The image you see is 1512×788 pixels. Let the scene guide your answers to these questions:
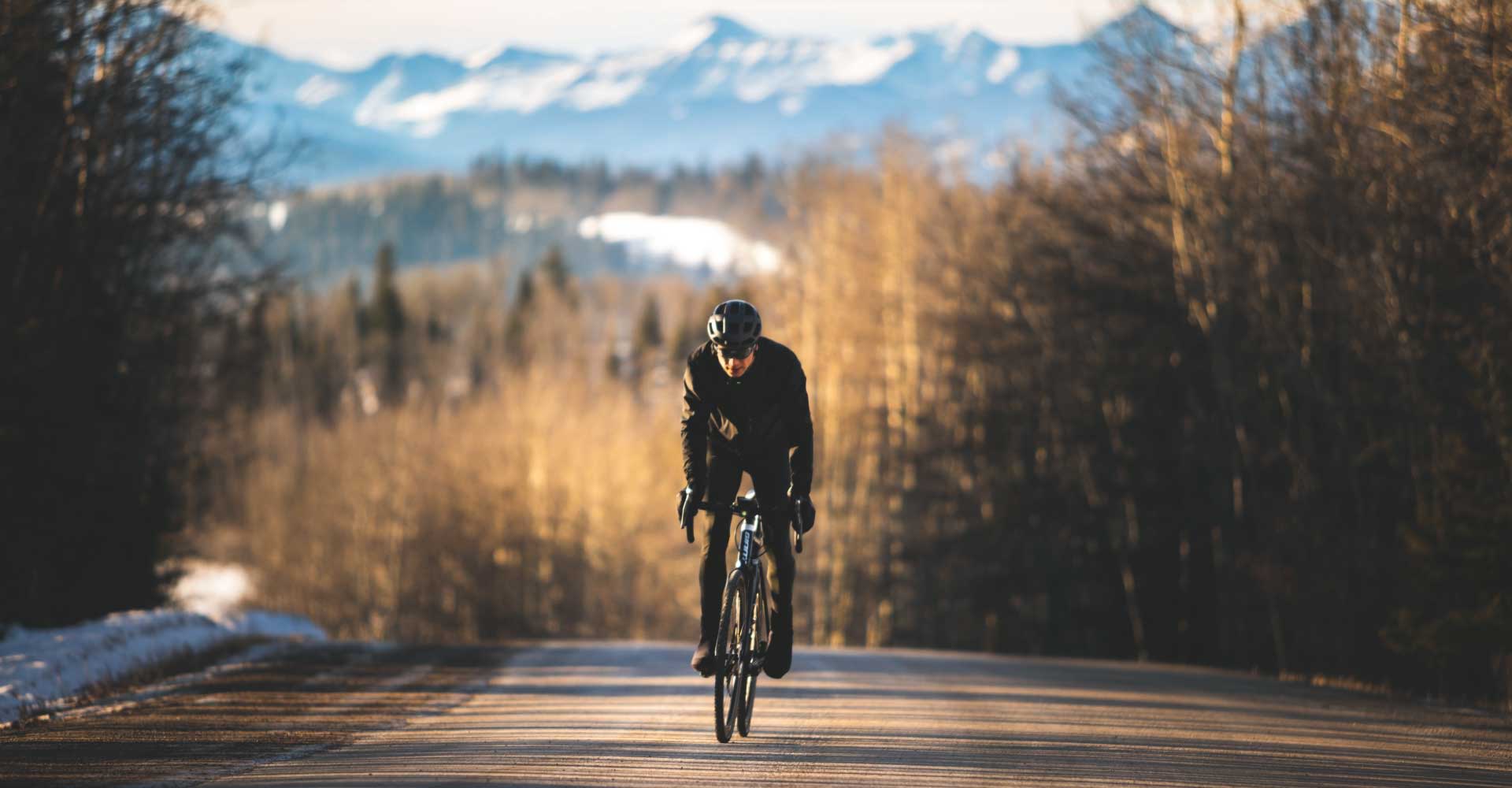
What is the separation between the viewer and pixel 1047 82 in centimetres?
3039

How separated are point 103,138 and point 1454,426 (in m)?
17.9

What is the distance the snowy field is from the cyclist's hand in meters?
4.96

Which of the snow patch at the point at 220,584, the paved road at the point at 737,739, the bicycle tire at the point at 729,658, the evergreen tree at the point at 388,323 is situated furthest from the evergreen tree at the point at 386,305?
the bicycle tire at the point at 729,658

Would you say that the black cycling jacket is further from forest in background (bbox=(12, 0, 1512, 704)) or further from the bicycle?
forest in background (bbox=(12, 0, 1512, 704))

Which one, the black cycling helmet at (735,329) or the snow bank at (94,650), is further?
the snow bank at (94,650)

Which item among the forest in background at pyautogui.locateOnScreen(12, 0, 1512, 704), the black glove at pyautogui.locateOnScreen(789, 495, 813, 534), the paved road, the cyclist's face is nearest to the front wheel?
the paved road

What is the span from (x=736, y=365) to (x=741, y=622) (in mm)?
1447

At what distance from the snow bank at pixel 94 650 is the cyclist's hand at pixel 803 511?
5.01 metres

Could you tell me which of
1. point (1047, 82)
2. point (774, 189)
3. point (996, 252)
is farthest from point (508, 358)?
point (1047, 82)

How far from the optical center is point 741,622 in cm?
870

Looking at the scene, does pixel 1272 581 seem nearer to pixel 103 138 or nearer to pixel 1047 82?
pixel 1047 82

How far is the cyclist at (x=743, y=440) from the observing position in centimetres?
865

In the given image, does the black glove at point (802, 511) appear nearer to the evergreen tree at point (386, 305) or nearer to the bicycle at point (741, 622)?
the bicycle at point (741, 622)

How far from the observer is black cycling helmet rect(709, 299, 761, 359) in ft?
27.1
